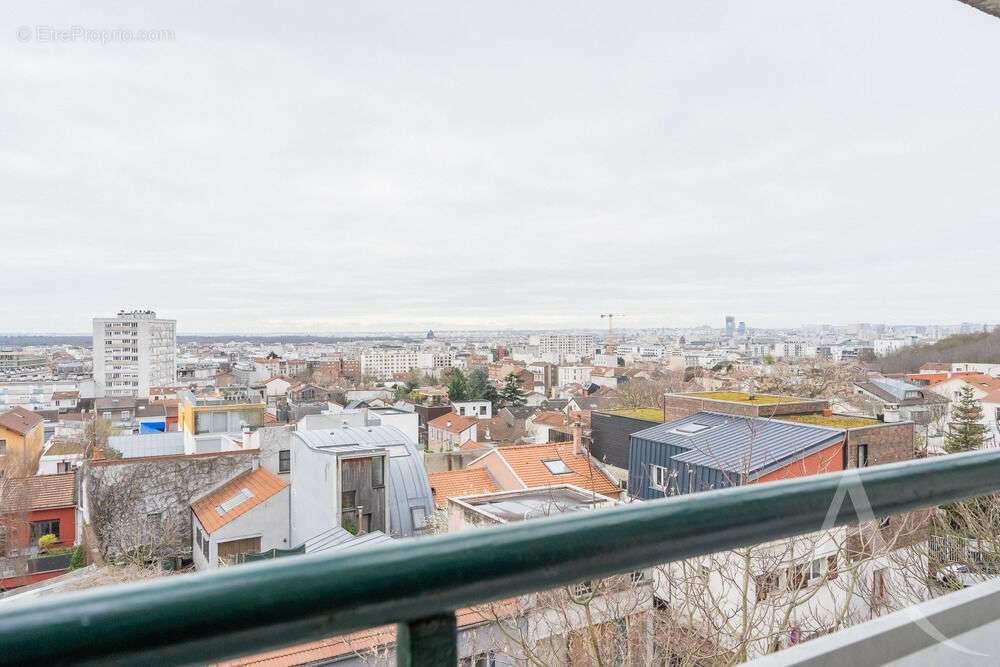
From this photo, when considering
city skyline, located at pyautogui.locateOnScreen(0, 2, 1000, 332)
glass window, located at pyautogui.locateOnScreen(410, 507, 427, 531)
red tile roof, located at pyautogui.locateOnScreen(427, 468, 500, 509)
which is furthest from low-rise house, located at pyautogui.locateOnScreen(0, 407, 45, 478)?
red tile roof, located at pyautogui.locateOnScreen(427, 468, 500, 509)

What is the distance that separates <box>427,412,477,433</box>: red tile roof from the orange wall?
51.8 feet

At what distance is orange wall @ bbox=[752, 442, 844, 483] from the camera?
5293 millimetres

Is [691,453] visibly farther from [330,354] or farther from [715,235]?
[330,354]

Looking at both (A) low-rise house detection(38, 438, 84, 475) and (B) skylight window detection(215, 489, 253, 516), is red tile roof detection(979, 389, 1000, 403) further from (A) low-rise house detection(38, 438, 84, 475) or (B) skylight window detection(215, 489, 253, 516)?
(A) low-rise house detection(38, 438, 84, 475)

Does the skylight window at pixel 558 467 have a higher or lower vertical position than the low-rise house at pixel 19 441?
lower

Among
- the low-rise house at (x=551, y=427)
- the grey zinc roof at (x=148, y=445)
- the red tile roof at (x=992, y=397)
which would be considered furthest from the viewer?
the low-rise house at (x=551, y=427)

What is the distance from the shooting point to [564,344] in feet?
190

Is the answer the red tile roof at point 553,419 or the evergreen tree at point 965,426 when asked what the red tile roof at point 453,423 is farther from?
the evergreen tree at point 965,426

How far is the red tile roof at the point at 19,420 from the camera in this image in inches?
373

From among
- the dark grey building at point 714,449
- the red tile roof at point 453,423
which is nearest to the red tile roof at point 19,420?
the dark grey building at point 714,449

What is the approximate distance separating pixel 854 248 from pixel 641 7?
4591 millimetres

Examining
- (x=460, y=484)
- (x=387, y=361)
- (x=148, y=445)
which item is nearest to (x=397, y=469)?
(x=460, y=484)

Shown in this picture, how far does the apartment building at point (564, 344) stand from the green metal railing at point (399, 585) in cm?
5565

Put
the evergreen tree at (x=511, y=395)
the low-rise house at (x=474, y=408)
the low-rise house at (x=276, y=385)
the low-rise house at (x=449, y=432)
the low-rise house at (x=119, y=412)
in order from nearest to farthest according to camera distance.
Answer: the low-rise house at (x=119, y=412) < the low-rise house at (x=449, y=432) < the low-rise house at (x=276, y=385) < the low-rise house at (x=474, y=408) < the evergreen tree at (x=511, y=395)
